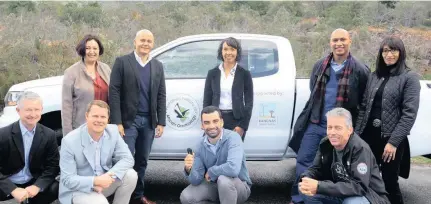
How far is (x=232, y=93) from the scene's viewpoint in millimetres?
4770

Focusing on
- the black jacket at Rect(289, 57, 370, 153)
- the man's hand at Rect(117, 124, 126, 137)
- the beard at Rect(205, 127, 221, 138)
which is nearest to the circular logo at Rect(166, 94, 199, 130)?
the man's hand at Rect(117, 124, 126, 137)

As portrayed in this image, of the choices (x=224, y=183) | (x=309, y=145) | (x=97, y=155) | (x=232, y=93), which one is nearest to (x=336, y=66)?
(x=309, y=145)

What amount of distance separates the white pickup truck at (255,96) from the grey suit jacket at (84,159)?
1.10 metres

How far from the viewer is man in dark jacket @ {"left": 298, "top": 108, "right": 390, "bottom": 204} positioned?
3688 millimetres

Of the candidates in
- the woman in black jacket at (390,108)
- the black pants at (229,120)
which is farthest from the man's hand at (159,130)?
the woman in black jacket at (390,108)

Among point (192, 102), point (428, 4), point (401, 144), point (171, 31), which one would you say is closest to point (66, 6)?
point (171, 31)

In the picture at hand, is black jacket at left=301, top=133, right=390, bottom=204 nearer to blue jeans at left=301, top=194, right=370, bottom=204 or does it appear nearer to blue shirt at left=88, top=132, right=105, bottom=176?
blue jeans at left=301, top=194, right=370, bottom=204

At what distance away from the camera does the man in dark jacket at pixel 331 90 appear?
14.9 ft

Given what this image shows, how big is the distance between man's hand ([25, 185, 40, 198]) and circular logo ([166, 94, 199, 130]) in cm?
160

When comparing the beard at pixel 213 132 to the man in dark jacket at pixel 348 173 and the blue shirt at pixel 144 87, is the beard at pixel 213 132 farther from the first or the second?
the man in dark jacket at pixel 348 173

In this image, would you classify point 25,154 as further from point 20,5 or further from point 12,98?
point 20,5

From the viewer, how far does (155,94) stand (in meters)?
4.70

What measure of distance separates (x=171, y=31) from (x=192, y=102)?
1190cm

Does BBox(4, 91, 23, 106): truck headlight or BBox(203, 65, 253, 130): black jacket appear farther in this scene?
BBox(4, 91, 23, 106): truck headlight
